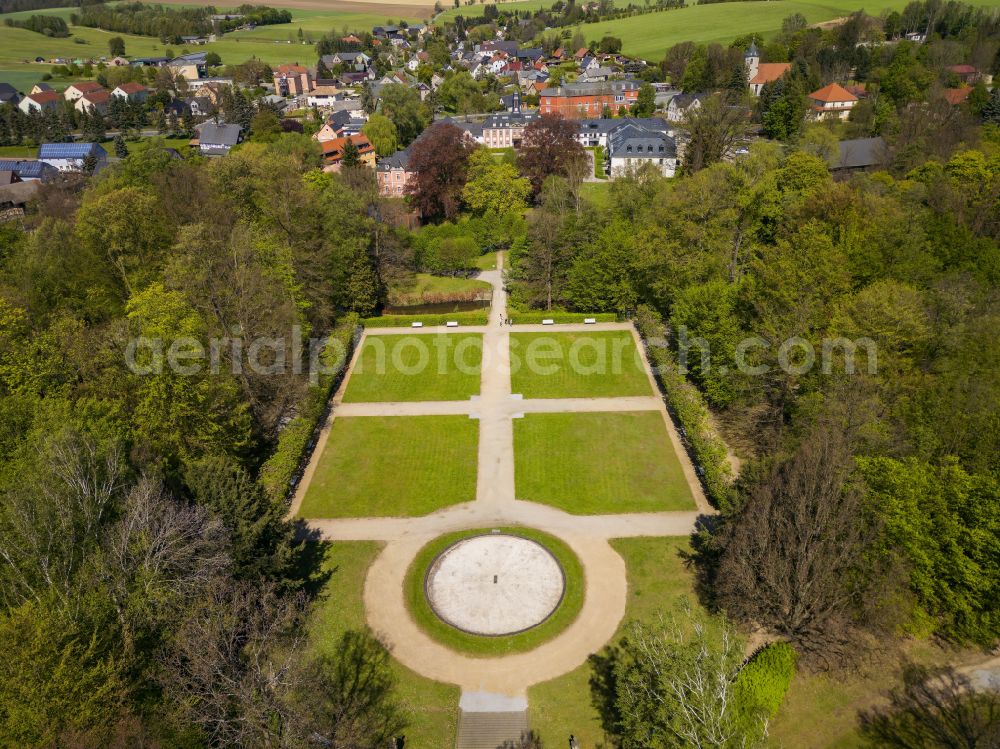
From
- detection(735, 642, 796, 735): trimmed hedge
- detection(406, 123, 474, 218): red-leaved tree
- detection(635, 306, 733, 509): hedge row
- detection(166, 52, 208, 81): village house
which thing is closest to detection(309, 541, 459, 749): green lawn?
detection(735, 642, 796, 735): trimmed hedge

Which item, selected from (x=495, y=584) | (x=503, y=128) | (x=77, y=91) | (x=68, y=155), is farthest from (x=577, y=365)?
(x=77, y=91)

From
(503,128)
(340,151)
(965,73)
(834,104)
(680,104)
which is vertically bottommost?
(340,151)

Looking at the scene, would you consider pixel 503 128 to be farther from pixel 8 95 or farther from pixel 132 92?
pixel 8 95

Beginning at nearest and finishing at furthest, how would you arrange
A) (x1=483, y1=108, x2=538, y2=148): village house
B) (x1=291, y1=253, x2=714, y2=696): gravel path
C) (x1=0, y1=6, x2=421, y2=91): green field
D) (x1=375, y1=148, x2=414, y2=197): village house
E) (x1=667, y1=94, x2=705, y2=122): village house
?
(x1=291, y1=253, x2=714, y2=696): gravel path, (x1=375, y1=148, x2=414, y2=197): village house, (x1=483, y1=108, x2=538, y2=148): village house, (x1=667, y1=94, x2=705, y2=122): village house, (x1=0, y1=6, x2=421, y2=91): green field

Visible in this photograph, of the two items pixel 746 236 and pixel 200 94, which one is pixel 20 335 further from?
pixel 200 94

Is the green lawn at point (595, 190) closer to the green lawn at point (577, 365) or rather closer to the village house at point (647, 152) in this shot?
the village house at point (647, 152)

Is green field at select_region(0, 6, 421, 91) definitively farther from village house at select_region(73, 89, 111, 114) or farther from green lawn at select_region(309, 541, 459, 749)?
green lawn at select_region(309, 541, 459, 749)

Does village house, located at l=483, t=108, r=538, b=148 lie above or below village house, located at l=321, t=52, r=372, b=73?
below
